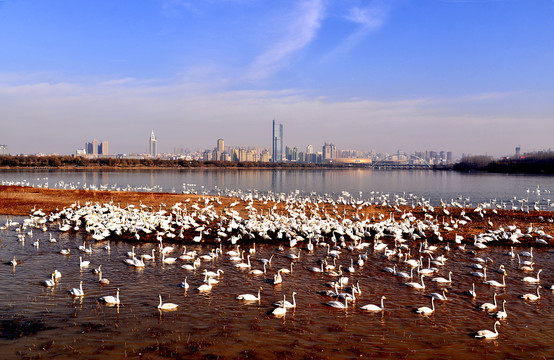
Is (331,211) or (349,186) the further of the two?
(349,186)

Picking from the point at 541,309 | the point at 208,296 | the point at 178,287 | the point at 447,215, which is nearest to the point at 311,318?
the point at 208,296

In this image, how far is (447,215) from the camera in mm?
28969

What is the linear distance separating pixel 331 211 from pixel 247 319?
72.2 ft

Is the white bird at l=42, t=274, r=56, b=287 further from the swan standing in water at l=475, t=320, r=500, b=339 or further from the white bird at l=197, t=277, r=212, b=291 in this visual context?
the swan standing in water at l=475, t=320, r=500, b=339

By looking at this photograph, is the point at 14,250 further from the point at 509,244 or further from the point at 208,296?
the point at 509,244

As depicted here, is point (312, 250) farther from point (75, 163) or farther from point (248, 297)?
point (75, 163)

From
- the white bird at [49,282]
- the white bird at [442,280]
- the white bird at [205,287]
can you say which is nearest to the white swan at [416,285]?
the white bird at [442,280]

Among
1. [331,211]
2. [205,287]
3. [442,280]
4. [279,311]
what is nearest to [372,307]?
[279,311]

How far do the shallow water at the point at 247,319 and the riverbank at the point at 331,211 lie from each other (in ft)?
21.2

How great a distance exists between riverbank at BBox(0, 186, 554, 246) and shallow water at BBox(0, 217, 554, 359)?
6.47 meters

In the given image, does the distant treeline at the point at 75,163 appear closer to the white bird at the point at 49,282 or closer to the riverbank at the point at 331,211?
the riverbank at the point at 331,211

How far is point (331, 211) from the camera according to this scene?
31531 millimetres

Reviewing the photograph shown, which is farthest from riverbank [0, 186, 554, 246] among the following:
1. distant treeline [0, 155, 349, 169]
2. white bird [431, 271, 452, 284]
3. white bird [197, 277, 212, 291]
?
distant treeline [0, 155, 349, 169]

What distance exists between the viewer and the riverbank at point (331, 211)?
867 inches
